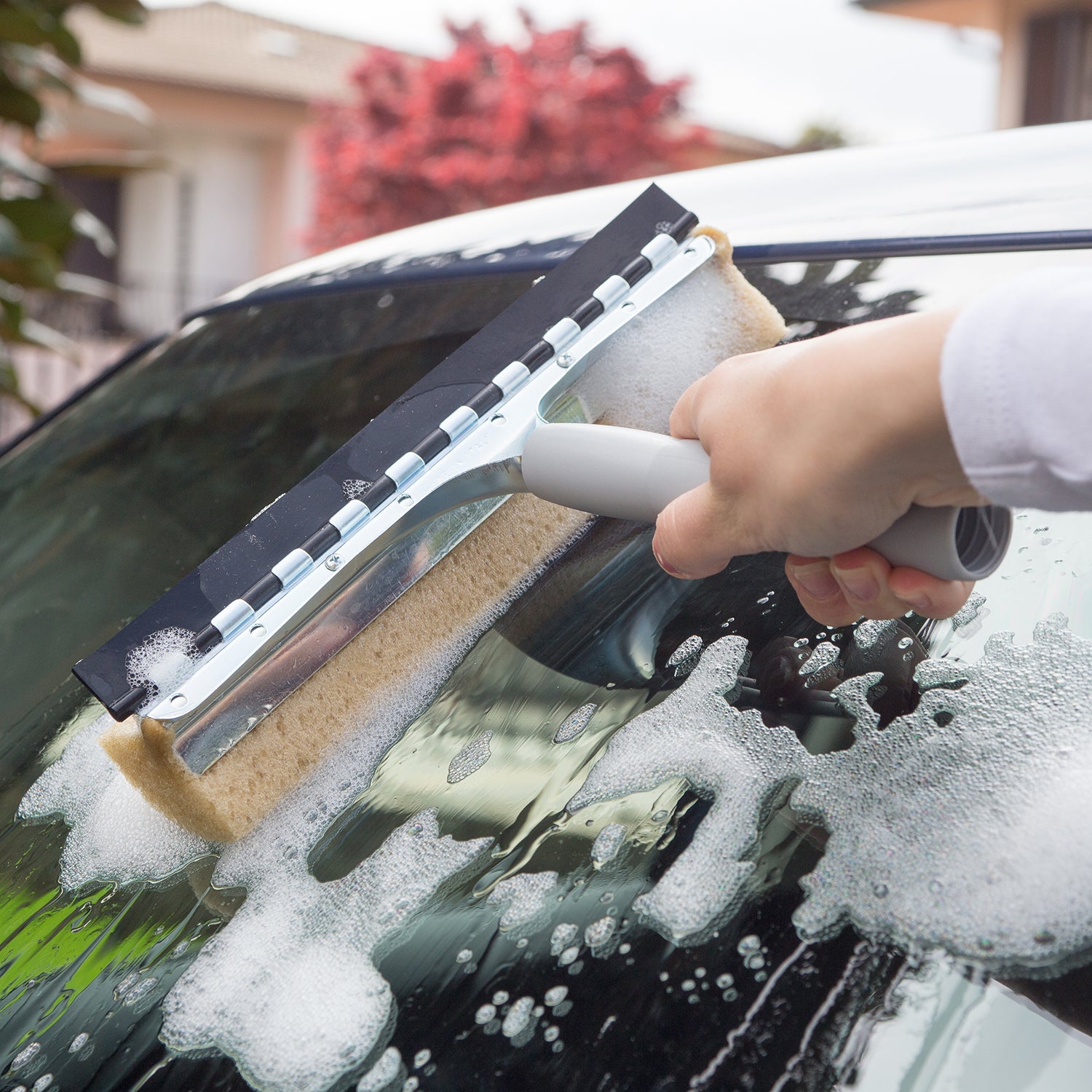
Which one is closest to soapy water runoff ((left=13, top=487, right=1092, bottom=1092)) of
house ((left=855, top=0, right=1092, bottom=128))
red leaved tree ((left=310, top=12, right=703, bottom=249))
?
red leaved tree ((left=310, top=12, right=703, bottom=249))

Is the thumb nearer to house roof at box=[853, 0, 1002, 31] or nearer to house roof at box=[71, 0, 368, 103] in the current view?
house roof at box=[853, 0, 1002, 31]

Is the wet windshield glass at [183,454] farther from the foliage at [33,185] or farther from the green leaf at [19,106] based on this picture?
the green leaf at [19,106]

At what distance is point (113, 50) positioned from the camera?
13453 millimetres

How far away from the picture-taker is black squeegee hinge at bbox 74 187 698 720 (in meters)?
0.88

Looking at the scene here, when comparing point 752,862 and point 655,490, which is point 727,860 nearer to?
point 752,862

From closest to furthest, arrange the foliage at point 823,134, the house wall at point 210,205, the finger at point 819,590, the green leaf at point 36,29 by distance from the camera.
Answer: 1. the finger at point 819,590
2. the green leaf at point 36,29
3. the house wall at point 210,205
4. the foliage at point 823,134

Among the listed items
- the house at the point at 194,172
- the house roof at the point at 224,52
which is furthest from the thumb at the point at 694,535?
the house roof at the point at 224,52

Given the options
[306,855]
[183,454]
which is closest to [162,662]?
[306,855]

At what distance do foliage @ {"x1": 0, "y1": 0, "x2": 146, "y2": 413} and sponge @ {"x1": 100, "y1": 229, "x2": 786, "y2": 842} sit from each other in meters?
2.46

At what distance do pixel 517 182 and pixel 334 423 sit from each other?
34.7ft

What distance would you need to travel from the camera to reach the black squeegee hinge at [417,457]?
88 cm

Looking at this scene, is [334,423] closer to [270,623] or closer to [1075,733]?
[270,623]

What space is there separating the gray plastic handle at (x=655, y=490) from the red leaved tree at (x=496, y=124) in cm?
1070

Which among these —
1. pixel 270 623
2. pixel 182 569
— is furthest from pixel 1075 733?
pixel 182 569
